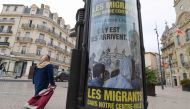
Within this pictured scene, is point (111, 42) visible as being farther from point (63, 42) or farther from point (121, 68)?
point (63, 42)

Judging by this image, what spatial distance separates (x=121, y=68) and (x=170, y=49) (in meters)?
44.5

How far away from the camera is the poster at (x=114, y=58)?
2201mm

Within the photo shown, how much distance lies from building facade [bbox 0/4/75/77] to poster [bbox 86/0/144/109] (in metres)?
34.9

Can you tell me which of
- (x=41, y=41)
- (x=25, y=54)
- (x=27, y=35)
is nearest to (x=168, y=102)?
(x=25, y=54)

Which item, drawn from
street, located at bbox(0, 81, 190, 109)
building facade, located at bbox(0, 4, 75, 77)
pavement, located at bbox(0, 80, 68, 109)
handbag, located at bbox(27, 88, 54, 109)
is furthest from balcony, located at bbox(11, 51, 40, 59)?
handbag, located at bbox(27, 88, 54, 109)

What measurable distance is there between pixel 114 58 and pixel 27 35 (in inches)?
1582

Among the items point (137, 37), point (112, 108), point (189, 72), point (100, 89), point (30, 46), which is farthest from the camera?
point (30, 46)

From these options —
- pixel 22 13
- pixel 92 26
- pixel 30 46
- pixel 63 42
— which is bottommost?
pixel 92 26

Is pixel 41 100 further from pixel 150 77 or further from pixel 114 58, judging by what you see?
pixel 150 77

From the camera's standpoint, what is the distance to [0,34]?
39.6 meters

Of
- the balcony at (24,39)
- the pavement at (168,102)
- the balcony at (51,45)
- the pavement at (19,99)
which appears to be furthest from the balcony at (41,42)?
the pavement at (168,102)

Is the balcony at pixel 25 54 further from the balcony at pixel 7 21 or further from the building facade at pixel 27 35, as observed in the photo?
the balcony at pixel 7 21

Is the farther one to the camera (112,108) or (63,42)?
(63,42)

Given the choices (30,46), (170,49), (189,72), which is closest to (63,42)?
(30,46)
